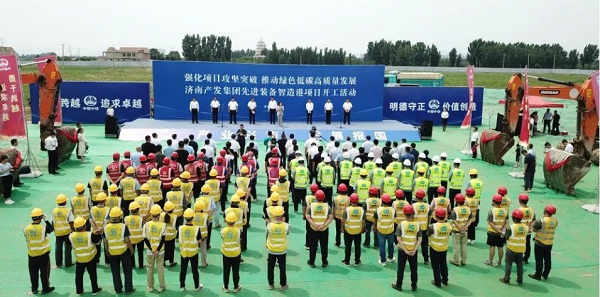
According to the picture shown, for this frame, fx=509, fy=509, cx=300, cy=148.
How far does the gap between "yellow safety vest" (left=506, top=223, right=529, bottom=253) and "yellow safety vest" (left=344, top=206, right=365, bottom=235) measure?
7.63 feet

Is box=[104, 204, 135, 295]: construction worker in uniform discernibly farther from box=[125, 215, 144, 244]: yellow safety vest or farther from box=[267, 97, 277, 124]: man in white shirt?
box=[267, 97, 277, 124]: man in white shirt

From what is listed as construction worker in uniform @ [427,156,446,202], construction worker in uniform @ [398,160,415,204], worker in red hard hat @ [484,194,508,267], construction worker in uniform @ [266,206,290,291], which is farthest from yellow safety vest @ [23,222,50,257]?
construction worker in uniform @ [427,156,446,202]

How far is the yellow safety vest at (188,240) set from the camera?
7320 millimetres

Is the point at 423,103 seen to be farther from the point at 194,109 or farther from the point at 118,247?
the point at 118,247

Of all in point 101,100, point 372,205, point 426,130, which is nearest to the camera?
point 372,205

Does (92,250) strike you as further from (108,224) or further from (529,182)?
(529,182)

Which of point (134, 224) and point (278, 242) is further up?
point (134, 224)

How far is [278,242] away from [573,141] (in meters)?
11.1

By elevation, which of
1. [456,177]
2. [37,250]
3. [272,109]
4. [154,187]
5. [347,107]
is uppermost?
[347,107]

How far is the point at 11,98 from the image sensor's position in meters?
14.3

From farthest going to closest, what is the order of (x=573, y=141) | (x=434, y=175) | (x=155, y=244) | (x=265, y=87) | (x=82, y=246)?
(x=265, y=87) → (x=573, y=141) → (x=434, y=175) → (x=155, y=244) → (x=82, y=246)

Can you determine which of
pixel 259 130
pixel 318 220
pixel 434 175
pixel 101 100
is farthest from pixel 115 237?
pixel 101 100

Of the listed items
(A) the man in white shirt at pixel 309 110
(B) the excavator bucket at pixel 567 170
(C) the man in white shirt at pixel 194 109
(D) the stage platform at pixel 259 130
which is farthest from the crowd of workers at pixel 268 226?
(A) the man in white shirt at pixel 309 110

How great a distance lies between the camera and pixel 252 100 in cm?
2245
